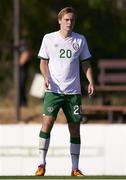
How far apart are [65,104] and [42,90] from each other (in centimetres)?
857

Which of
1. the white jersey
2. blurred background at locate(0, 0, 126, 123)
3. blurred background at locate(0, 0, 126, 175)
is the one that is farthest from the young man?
blurred background at locate(0, 0, 126, 123)

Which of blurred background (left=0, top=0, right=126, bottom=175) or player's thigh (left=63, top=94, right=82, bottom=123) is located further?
blurred background (left=0, top=0, right=126, bottom=175)

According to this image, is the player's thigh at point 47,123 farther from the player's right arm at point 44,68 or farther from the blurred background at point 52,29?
the blurred background at point 52,29

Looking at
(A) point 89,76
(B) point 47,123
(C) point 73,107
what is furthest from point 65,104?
(A) point 89,76

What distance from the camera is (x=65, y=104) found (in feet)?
33.2

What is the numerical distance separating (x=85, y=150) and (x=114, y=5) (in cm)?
1149

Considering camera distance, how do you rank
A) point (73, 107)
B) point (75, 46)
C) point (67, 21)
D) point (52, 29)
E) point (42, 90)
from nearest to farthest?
point (67, 21)
point (75, 46)
point (73, 107)
point (42, 90)
point (52, 29)

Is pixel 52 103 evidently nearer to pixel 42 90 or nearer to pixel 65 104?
pixel 65 104

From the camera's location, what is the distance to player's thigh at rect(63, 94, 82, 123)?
10.1 meters

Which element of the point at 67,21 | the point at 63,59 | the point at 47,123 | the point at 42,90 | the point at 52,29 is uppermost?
the point at 52,29

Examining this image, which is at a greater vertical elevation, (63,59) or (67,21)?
(67,21)

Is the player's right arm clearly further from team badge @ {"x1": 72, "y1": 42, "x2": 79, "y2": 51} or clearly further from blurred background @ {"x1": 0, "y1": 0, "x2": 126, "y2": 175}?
blurred background @ {"x1": 0, "y1": 0, "x2": 126, "y2": 175}

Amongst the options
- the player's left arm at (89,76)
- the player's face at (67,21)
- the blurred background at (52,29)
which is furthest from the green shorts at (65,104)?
the blurred background at (52,29)

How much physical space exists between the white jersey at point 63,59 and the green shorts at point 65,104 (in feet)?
0.18
